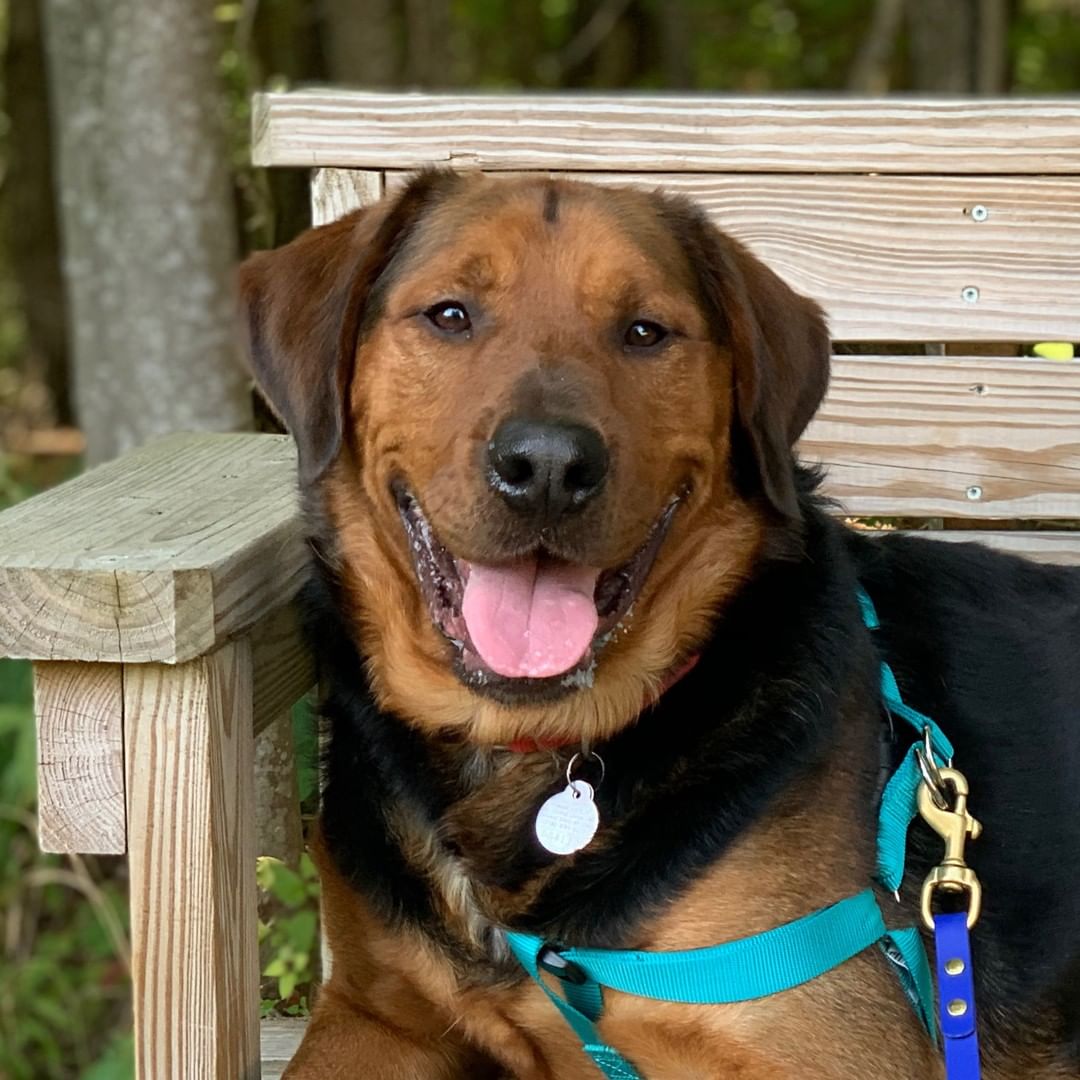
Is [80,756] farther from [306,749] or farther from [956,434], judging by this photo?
[956,434]

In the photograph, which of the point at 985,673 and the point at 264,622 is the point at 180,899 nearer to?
the point at 264,622

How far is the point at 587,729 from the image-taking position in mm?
2686

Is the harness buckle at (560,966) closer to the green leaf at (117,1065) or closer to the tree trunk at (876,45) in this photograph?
the green leaf at (117,1065)

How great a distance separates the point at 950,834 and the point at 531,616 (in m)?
0.73

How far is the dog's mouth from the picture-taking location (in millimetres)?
2494

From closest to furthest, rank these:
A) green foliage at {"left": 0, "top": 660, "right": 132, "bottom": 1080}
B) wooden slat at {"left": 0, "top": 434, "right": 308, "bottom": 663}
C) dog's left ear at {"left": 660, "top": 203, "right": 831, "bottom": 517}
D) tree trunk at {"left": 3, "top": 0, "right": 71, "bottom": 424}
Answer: wooden slat at {"left": 0, "top": 434, "right": 308, "bottom": 663} < dog's left ear at {"left": 660, "top": 203, "right": 831, "bottom": 517} < green foliage at {"left": 0, "top": 660, "right": 132, "bottom": 1080} < tree trunk at {"left": 3, "top": 0, "right": 71, "bottom": 424}

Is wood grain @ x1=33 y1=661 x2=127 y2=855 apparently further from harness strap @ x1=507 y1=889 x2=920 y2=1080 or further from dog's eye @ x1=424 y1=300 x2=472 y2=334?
dog's eye @ x1=424 y1=300 x2=472 y2=334

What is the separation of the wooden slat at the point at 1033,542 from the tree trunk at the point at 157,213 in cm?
261

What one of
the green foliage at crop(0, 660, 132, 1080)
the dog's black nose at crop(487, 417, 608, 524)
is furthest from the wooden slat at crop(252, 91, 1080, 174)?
the green foliage at crop(0, 660, 132, 1080)

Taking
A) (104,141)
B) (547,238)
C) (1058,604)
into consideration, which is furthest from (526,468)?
(104,141)

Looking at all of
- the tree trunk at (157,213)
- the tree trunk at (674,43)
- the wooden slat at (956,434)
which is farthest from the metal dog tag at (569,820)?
the tree trunk at (674,43)

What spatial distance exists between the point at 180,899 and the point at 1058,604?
1.70 meters

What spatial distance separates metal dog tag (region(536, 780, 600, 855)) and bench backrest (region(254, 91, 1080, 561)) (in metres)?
1.24

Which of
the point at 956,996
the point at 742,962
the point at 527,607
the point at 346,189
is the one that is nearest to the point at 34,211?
the point at 346,189
